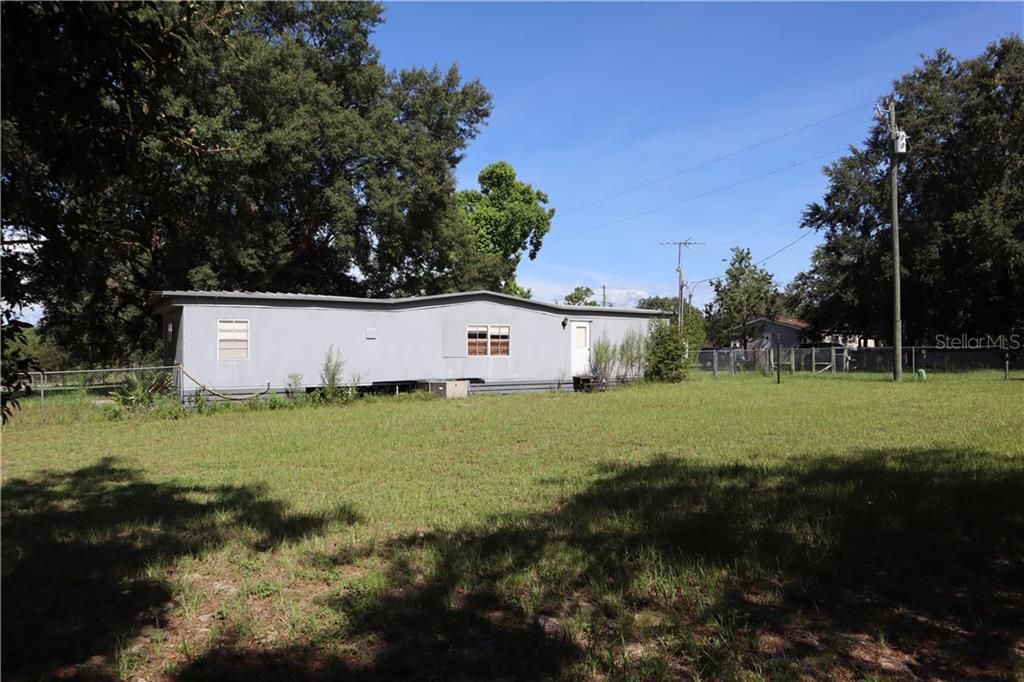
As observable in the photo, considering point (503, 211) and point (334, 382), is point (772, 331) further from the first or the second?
point (334, 382)

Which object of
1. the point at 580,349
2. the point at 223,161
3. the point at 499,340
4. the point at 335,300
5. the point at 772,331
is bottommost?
the point at 580,349

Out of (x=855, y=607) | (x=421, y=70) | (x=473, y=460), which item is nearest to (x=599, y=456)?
(x=473, y=460)

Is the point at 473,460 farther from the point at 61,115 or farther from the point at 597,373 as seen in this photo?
the point at 597,373

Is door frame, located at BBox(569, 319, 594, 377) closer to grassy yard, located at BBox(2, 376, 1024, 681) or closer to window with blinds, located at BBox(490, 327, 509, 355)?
window with blinds, located at BBox(490, 327, 509, 355)

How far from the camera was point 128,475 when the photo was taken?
7.43m

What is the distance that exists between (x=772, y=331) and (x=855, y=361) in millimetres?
24892

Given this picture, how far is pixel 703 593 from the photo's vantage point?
3752mm

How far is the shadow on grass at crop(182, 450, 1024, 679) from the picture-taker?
3.03 m

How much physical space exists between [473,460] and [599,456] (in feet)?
5.08

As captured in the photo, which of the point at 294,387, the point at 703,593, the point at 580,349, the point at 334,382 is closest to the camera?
the point at 703,593

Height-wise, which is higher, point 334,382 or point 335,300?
point 335,300

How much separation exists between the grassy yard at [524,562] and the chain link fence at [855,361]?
1889 centimetres

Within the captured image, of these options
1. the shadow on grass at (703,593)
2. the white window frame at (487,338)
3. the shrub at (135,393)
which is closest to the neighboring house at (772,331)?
the white window frame at (487,338)

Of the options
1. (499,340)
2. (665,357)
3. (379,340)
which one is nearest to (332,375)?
(379,340)
